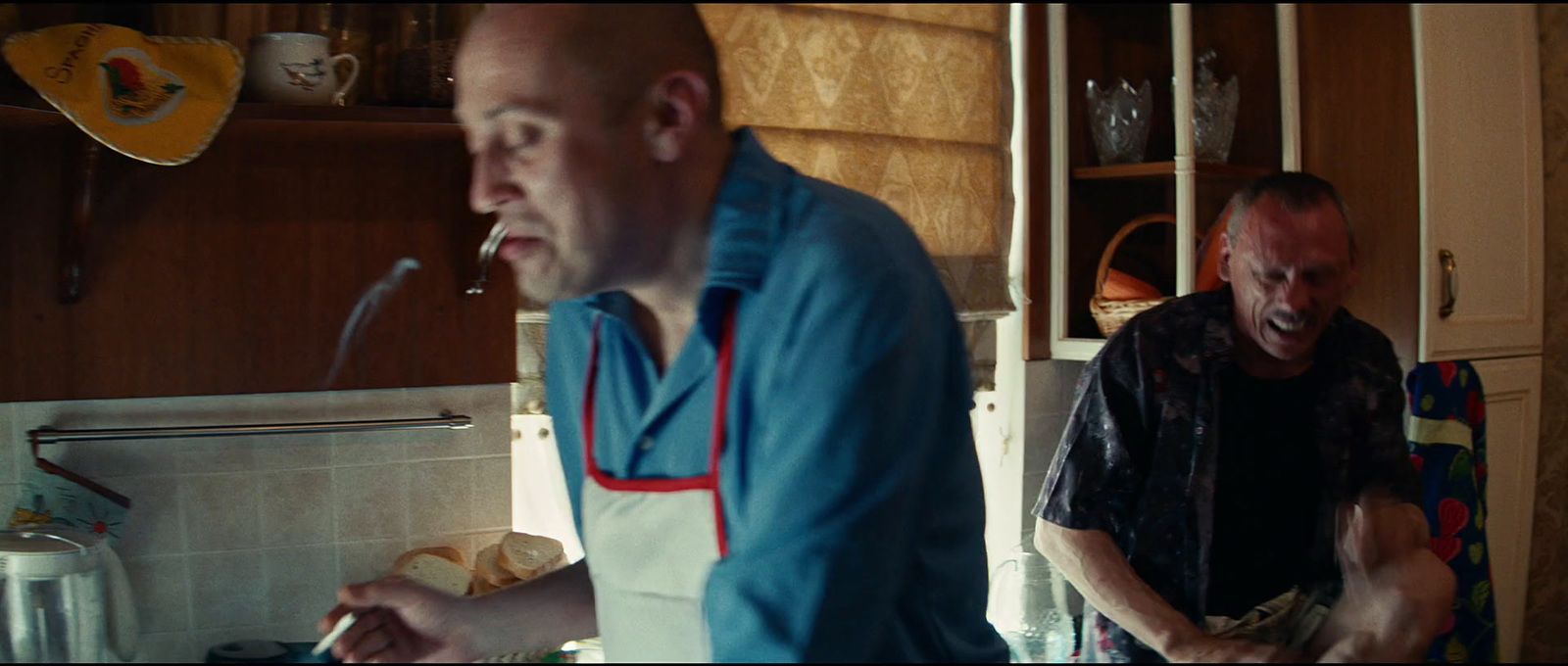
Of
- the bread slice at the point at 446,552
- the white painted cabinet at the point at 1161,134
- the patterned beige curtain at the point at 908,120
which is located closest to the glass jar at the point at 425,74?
the patterned beige curtain at the point at 908,120

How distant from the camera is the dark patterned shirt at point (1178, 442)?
573mm

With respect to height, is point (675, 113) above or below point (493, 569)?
above

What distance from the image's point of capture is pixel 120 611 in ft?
2.14

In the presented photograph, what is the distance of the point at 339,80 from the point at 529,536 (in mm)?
366

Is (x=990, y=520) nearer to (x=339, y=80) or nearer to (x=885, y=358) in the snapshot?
(x=885, y=358)

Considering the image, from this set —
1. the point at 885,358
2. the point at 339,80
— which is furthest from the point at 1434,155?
the point at 339,80

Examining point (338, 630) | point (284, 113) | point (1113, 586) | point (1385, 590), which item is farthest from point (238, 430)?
point (1385, 590)

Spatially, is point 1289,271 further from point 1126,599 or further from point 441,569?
point 441,569

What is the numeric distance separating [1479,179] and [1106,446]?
22cm

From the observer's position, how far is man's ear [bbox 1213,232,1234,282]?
560mm

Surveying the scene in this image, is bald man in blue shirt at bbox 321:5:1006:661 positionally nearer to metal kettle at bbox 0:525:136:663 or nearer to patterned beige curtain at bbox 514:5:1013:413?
patterned beige curtain at bbox 514:5:1013:413

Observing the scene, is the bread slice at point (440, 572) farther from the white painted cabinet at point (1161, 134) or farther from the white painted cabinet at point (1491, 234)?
the white painted cabinet at point (1491, 234)

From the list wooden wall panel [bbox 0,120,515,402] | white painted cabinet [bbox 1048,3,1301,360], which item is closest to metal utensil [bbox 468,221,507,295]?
wooden wall panel [bbox 0,120,515,402]

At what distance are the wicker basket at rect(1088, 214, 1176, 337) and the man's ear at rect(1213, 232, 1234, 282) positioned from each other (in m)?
0.08
